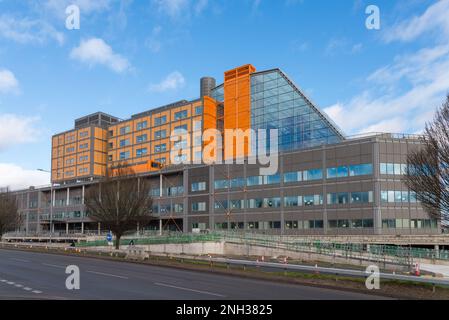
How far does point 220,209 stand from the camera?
7306cm

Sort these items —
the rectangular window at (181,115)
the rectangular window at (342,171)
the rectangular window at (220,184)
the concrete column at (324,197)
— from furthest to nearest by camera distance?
the rectangular window at (181,115)
the rectangular window at (220,184)
the concrete column at (324,197)
the rectangular window at (342,171)

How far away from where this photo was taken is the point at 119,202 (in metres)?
41.5

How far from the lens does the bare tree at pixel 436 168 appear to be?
16.6 m

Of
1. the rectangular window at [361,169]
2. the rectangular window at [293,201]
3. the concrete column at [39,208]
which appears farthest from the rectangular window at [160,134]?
the rectangular window at [361,169]

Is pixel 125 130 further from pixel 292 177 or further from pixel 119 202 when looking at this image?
pixel 119 202

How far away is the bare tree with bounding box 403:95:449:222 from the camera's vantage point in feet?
54.6

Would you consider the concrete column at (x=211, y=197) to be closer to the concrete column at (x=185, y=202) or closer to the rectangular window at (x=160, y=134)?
the concrete column at (x=185, y=202)

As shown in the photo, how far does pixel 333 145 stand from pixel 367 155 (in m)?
5.41

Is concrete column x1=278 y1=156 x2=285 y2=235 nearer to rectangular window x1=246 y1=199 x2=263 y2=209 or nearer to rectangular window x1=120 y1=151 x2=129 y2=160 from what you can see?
rectangular window x1=246 y1=199 x2=263 y2=209

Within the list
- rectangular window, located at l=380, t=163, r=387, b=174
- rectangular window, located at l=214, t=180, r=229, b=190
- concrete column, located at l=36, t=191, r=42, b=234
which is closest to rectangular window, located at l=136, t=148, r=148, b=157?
rectangular window, located at l=214, t=180, r=229, b=190

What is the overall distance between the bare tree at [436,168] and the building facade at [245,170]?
30664mm
